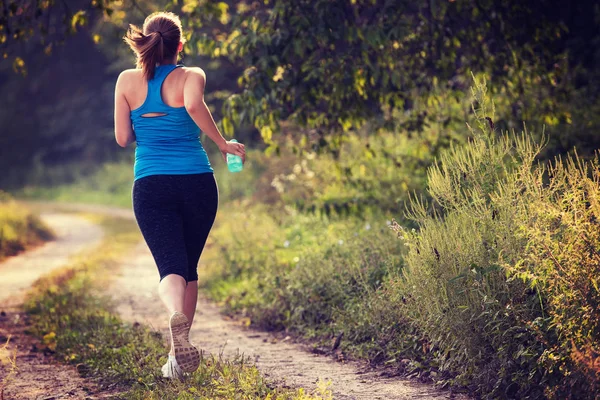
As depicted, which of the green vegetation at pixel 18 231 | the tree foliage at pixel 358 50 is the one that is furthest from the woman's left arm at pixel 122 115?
the green vegetation at pixel 18 231

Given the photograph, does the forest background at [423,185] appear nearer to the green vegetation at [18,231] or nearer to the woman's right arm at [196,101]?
the woman's right arm at [196,101]

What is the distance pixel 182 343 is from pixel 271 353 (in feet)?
5.96

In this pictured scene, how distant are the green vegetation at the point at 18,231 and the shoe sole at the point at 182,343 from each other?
9010 millimetres

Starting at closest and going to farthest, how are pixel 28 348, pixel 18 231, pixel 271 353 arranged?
pixel 271 353 < pixel 28 348 < pixel 18 231

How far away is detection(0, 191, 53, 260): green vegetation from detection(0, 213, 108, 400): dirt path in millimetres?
322

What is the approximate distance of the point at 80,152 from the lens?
120ft

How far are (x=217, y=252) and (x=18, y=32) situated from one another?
4101 mm

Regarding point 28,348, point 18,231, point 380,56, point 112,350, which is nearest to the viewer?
Result: point 112,350

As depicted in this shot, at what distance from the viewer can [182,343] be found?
13.0ft

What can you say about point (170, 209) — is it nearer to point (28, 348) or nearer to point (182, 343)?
point (182, 343)

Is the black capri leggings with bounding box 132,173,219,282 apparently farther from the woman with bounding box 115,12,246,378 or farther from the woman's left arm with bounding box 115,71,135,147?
the woman's left arm with bounding box 115,71,135,147

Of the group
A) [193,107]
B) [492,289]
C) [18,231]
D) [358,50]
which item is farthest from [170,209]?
[18,231]

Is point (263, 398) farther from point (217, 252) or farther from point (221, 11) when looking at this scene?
point (217, 252)

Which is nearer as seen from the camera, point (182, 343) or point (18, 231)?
point (182, 343)
